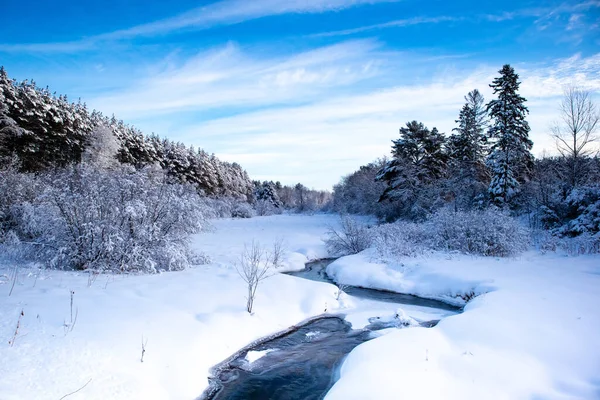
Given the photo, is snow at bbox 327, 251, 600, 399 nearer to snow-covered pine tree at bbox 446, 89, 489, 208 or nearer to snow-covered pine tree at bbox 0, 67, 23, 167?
snow-covered pine tree at bbox 446, 89, 489, 208

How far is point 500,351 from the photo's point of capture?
19.2 ft

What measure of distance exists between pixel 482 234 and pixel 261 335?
1252 centimetres

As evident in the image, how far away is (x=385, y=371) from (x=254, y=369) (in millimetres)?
2666

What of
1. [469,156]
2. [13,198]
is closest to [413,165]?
[469,156]

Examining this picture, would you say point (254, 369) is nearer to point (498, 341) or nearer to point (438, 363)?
point (438, 363)

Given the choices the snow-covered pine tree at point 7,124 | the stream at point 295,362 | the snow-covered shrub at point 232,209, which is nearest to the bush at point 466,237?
the stream at point 295,362

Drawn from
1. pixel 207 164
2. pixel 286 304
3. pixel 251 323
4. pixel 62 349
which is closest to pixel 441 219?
pixel 286 304

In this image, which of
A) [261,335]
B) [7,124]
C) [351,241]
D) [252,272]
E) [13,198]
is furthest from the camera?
[7,124]

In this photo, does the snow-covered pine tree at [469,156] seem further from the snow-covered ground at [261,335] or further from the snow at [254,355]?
the snow at [254,355]

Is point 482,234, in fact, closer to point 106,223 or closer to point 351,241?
point 351,241

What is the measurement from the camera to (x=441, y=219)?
1777 cm

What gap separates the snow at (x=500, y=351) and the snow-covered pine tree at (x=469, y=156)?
53.2ft

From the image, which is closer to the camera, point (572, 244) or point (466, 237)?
point (572, 244)

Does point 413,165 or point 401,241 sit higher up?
point 413,165
